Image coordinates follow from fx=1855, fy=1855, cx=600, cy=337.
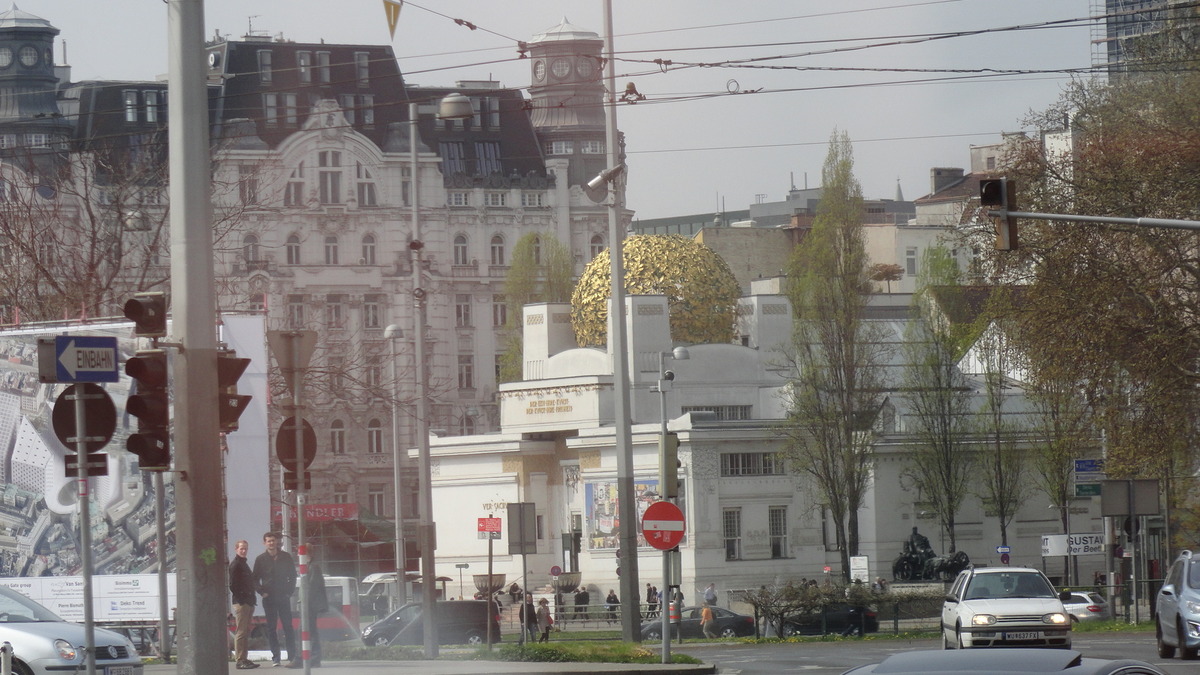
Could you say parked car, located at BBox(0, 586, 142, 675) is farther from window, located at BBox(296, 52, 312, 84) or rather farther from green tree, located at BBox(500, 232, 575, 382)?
window, located at BBox(296, 52, 312, 84)

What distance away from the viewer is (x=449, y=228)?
3794 inches

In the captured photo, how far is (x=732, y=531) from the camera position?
61.8 m

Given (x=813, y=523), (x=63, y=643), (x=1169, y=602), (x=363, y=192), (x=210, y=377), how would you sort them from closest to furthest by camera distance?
(x=210, y=377)
(x=63, y=643)
(x=1169, y=602)
(x=813, y=523)
(x=363, y=192)

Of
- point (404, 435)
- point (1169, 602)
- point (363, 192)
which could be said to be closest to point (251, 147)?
point (363, 192)

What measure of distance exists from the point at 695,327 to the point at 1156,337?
102ft

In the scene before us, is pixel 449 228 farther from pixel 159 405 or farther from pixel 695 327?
pixel 159 405

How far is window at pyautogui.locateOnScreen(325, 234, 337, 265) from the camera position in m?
93.2

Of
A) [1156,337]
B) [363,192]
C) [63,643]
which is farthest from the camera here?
[363,192]

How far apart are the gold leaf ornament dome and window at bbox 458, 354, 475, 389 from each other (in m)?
29.7

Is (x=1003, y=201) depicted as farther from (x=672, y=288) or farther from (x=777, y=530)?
(x=672, y=288)

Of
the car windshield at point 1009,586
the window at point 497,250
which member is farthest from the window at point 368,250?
the car windshield at point 1009,586

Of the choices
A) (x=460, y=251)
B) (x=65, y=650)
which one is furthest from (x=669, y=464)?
(x=460, y=251)

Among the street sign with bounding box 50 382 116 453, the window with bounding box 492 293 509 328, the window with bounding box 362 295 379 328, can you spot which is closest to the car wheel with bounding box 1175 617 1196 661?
the street sign with bounding box 50 382 116 453

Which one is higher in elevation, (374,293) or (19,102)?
(19,102)
